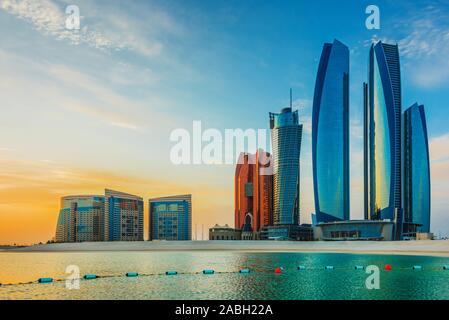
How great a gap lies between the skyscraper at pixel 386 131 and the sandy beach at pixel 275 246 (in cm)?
5181

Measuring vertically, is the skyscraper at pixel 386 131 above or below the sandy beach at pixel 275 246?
above

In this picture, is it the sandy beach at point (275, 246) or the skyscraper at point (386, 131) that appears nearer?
the sandy beach at point (275, 246)

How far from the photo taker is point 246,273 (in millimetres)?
53750

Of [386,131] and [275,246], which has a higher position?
[386,131]

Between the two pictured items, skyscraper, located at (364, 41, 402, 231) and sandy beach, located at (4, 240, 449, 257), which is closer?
sandy beach, located at (4, 240, 449, 257)

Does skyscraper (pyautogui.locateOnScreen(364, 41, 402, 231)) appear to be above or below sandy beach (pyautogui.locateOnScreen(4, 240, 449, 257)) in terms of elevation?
above

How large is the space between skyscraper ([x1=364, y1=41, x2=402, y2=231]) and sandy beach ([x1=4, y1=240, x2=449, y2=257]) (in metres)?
51.8

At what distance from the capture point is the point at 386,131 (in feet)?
613

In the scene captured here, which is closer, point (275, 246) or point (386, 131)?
point (275, 246)

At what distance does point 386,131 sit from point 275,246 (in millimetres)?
69838

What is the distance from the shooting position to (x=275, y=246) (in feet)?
509

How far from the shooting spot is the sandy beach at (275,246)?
384ft

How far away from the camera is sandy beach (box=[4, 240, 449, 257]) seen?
117 meters
